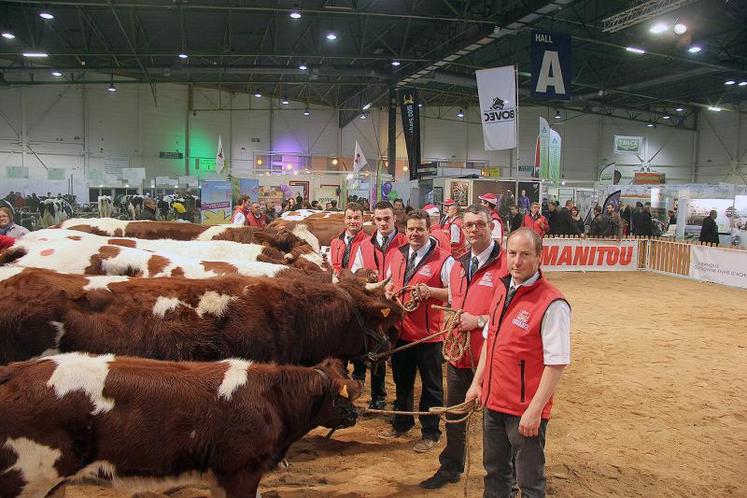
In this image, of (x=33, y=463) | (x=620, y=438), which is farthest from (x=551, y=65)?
(x=33, y=463)

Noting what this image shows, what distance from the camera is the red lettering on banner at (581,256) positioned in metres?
16.3

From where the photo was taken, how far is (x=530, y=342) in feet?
9.61

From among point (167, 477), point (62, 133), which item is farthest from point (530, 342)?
point (62, 133)

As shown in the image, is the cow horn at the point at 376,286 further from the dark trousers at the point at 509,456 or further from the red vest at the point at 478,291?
the dark trousers at the point at 509,456

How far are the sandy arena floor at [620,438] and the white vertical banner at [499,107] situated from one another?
14.5ft

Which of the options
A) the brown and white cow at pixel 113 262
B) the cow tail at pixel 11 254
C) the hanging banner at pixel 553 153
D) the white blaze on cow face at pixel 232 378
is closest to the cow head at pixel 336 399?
the white blaze on cow face at pixel 232 378

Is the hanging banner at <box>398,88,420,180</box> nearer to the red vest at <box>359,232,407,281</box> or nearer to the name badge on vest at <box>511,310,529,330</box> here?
the red vest at <box>359,232,407,281</box>

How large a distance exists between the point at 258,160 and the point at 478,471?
3133 cm

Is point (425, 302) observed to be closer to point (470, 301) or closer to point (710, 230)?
point (470, 301)

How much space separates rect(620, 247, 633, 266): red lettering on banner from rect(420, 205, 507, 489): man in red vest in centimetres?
1410

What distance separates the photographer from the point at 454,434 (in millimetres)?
4172

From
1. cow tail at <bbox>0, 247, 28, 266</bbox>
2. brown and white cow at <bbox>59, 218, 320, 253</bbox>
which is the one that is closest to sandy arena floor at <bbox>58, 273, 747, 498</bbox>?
cow tail at <bbox>0, 247, 28, 266</bbox>

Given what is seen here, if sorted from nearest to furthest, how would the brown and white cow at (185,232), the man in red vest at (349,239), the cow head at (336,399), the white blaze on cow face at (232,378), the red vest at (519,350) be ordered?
the red vest at (519,350) → the white blaze on cow face at (232,378) → the cow head at (336,399) → the man in red vest at (349,239) → the brown and white cow at (185,232)

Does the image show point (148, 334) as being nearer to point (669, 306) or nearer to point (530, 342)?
point (530, 342)
